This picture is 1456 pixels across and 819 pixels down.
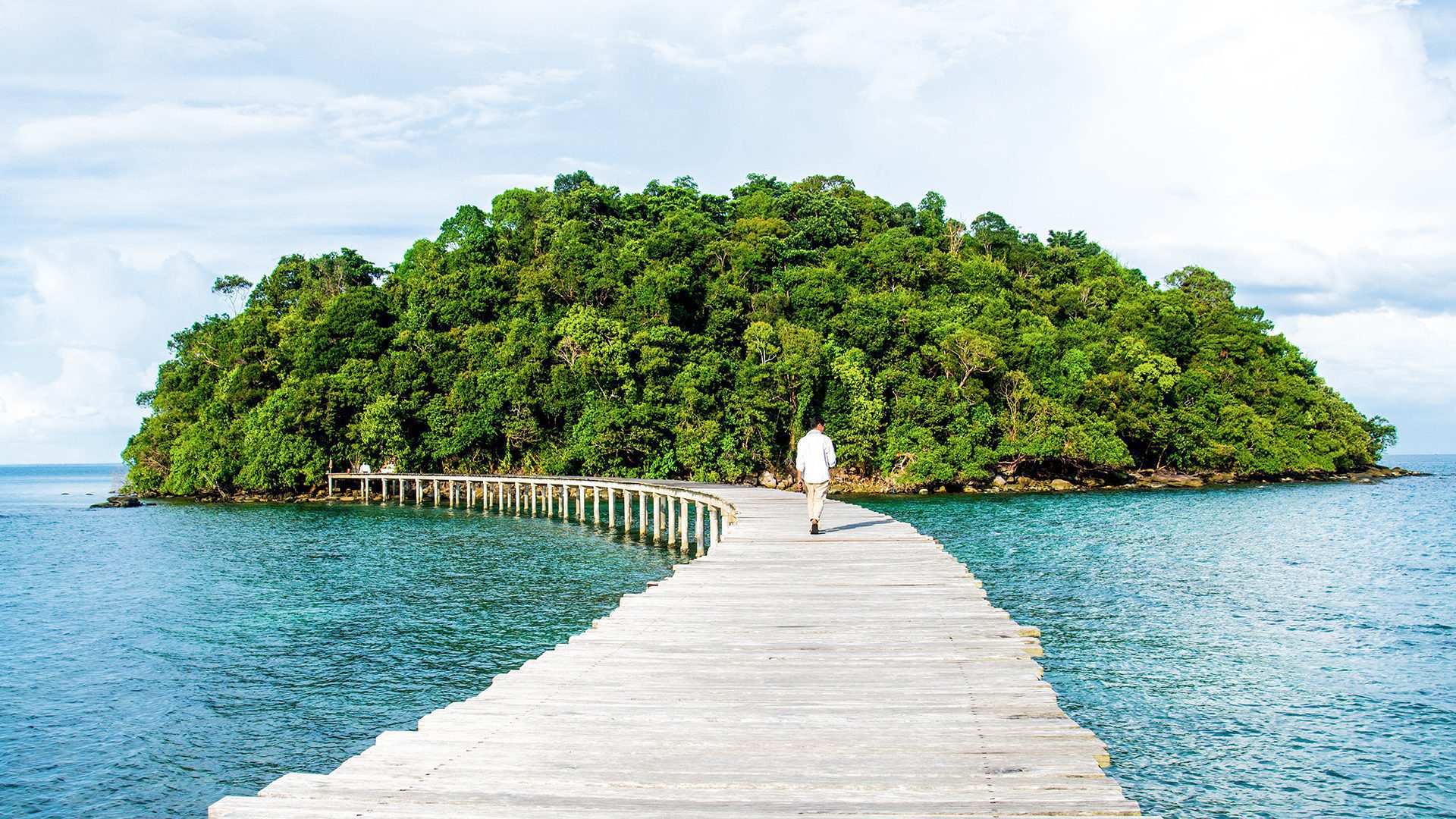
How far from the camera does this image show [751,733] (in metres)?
5.07

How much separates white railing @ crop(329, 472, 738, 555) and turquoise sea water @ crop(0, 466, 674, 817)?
2009 mm

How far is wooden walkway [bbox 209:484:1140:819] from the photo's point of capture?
4086 mm

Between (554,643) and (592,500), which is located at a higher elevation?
(592,500)

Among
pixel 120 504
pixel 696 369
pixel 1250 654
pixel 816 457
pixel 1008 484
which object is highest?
pixel 696 369

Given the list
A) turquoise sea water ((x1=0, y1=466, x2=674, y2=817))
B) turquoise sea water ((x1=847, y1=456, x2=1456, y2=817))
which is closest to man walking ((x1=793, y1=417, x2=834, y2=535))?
turquoise sea water ((x1=847, y1=456, x2=1456, y2=817))

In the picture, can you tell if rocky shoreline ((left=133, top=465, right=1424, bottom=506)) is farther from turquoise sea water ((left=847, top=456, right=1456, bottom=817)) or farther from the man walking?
the man walking

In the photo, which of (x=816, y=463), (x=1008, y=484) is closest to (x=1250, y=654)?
(x=816, y=463)

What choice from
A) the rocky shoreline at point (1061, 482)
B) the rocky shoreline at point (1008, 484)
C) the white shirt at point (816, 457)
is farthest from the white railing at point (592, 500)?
the rocky shoreline at point (1061, 482)

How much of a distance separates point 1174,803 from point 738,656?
176 inches

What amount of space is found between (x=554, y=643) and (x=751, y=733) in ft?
31.3

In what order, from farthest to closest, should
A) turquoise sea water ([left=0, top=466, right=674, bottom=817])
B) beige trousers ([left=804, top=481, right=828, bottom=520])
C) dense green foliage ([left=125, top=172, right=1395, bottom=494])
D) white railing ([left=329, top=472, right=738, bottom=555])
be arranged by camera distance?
dense green foliage ([left=125, top=172, right=1395, bottom=494]) → white railing ([left=329, top=472, right=738, bottom=555]) → beige trousers ([left=804, top=481, right=828, bottom=520]) → turquoise sea water ([left=0, top=466, right=674, bottom=817])

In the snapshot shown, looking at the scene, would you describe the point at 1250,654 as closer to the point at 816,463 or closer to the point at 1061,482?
the point at 816,463

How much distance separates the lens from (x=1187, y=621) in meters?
15.5

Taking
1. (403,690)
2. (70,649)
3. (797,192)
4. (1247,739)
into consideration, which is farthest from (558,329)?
(1247,739)
